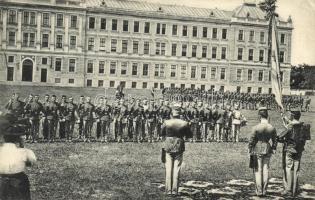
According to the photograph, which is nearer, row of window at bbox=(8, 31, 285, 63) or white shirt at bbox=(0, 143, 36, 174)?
white shirt at bbox=(0, 143, 36, 174)

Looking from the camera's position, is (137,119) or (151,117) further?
(151,117)

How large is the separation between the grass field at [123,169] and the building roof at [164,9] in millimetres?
35718

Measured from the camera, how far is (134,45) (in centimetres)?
4678

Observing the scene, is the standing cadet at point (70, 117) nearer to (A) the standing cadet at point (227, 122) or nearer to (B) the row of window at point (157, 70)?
(A) the standing cadet at point (227, 122)

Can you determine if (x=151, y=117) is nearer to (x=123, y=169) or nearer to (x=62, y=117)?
(x=62, y=117)

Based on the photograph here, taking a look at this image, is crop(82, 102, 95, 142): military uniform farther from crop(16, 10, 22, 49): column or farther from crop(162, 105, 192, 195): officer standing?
crop(16, 10, 22, 49): column

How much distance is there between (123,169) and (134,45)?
38.0m

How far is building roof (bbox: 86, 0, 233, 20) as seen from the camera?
156ft

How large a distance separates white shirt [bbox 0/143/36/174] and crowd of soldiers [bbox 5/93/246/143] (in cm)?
752

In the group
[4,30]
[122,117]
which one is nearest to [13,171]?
[122,117]

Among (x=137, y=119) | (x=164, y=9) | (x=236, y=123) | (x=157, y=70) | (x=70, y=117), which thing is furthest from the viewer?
(x=164, y=9)

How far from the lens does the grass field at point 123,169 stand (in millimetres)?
7586

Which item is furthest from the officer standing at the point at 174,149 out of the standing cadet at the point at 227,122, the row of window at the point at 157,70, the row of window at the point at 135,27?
the row of window at the point at 157,70

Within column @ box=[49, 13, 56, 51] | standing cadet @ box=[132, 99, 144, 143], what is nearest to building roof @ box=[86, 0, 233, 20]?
column @ box=[49, 13, 56, 51]
